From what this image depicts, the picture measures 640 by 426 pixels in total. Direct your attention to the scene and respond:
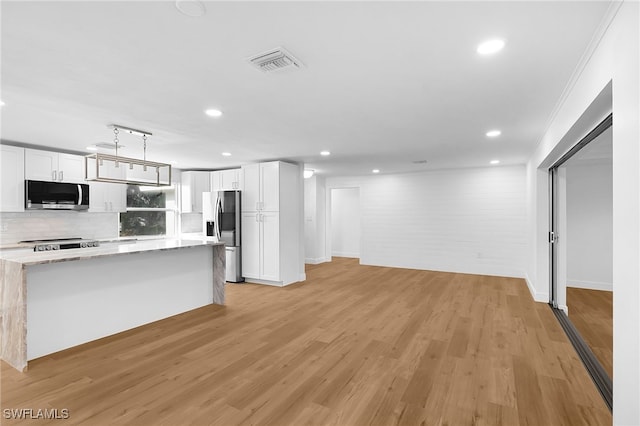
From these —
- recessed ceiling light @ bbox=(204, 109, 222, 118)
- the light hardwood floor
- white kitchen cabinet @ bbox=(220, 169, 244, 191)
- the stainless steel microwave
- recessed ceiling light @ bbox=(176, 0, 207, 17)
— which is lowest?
the light hardwood floor

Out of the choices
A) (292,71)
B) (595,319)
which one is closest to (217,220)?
(292,71)

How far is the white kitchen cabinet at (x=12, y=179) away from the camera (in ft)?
15.3

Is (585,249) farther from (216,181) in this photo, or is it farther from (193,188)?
(193,188)

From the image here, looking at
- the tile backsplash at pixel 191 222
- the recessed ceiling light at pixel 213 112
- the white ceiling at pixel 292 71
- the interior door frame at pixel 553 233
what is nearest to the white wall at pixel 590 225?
the interior door frame at pixel 553 233

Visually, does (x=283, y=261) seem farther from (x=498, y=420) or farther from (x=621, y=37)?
(x=621, y=37)

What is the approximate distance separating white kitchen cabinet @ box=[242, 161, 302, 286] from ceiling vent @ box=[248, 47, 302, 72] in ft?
12.8

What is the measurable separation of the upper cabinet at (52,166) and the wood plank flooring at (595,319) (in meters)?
7.45

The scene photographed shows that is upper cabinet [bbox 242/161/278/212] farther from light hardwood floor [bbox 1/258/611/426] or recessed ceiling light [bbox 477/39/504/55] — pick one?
recessed ceiling light [bbox 477/39/504/55]

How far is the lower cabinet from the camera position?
6086 millimetres

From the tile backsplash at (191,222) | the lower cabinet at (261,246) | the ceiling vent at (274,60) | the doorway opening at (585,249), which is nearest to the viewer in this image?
the ceiling vent at (274,60)

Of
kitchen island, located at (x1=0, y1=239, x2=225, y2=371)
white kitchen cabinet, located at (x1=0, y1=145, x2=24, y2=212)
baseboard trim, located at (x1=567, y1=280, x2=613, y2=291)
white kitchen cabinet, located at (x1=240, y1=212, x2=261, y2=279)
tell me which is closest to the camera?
kitchen island, located at (x1=0, y1=239, x2=225, y2=371)

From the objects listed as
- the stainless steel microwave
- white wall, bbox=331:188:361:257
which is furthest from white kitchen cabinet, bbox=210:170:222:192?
white wall, bbox=331:188:361:257

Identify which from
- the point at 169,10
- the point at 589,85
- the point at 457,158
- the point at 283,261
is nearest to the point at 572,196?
the point at 457,158

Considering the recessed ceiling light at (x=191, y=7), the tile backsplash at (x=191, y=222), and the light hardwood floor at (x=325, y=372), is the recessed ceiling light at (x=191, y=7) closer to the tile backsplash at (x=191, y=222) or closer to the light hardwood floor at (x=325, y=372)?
the light hardwood floor at (x=325, y=372)
